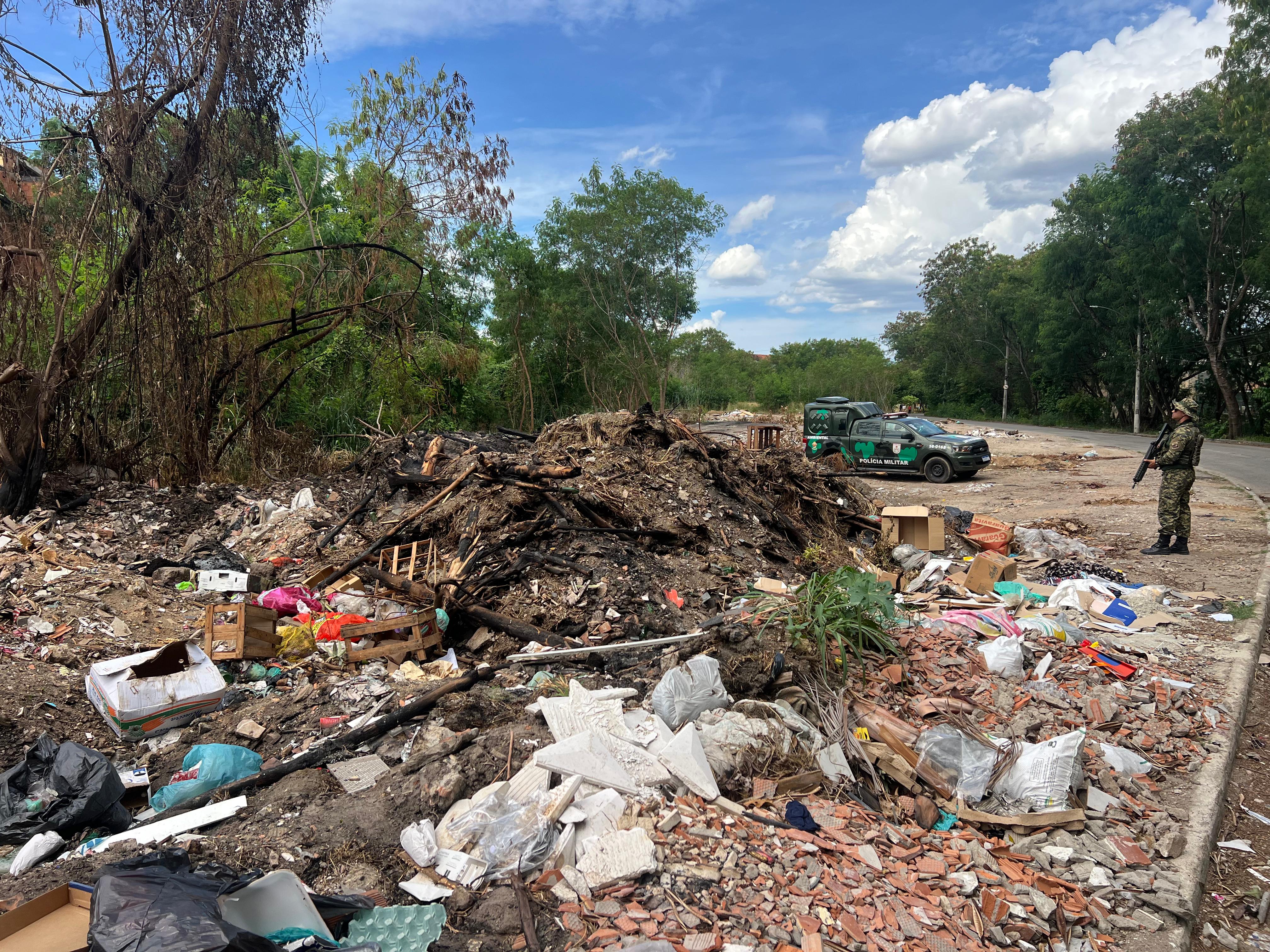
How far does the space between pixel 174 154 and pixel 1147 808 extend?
11.8 m

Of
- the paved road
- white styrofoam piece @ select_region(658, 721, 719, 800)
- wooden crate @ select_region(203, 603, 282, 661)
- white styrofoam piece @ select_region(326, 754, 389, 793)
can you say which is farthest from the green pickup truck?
white styrofoam piece @ select_region(326, 754, 389, 793)

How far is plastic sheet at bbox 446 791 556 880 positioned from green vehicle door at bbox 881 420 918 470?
50.4ft

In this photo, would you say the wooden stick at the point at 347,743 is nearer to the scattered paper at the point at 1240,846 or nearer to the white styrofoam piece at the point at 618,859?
the white styrofoam piece at the point at 618,859

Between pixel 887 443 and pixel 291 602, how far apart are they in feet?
46.3

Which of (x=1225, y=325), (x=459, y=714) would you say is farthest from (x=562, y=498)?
(x=1225, y=325)

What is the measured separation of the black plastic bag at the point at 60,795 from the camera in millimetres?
3334

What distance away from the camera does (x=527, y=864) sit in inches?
118

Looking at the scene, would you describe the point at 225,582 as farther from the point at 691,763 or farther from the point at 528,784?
the point at 691,763

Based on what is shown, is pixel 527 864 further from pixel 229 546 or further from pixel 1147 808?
pixel 229 546

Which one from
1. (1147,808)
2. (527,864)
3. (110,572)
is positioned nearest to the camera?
(527,864)

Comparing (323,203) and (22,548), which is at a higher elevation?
(323,203)

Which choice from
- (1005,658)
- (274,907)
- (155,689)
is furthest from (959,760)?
(155,689)

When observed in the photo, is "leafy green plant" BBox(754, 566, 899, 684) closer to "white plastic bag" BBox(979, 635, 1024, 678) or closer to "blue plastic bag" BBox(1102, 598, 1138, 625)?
"white plastic bag" BBox(979, 635, 1024, 678)

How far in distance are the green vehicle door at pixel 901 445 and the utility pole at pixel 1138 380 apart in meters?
22.1
